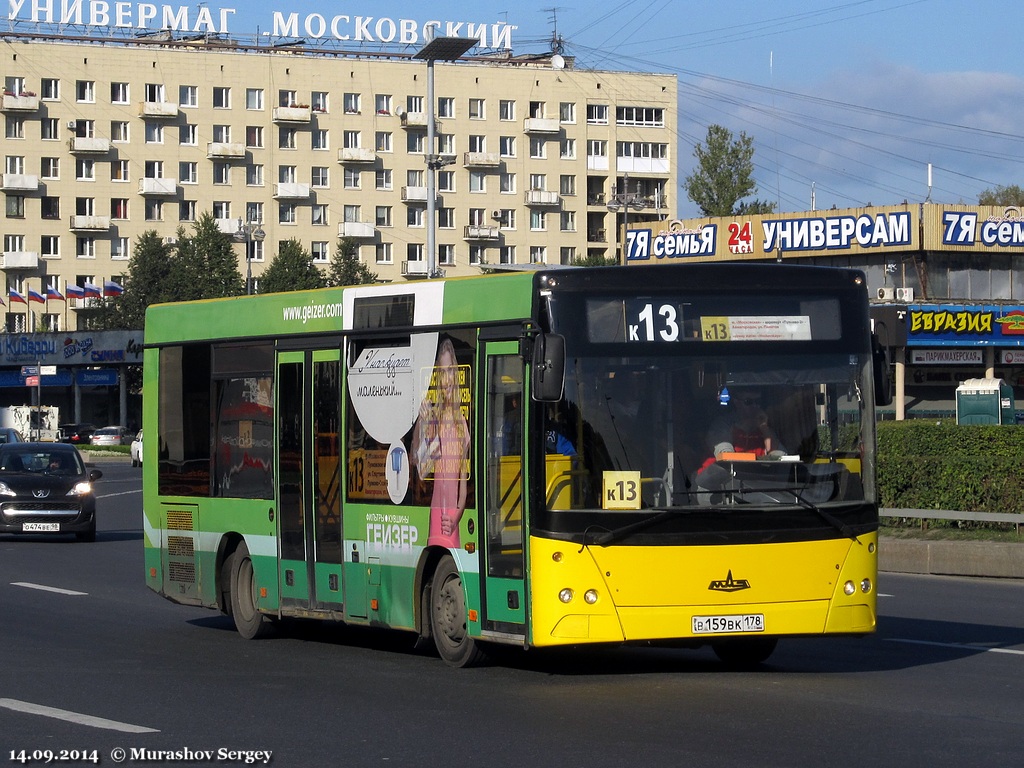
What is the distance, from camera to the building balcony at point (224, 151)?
109750 mm

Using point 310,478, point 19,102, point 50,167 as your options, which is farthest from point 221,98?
point 310,478

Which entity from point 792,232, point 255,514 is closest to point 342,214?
point 792,232

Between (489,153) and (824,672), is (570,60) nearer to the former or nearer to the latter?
(489,153)

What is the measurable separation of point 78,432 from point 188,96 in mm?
30430

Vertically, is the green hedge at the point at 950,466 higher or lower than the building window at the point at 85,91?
lower

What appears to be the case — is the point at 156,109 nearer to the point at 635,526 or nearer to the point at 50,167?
the point at 50,167

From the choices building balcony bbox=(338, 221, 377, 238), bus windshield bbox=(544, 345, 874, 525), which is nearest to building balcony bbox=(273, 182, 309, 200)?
building balcony bbox=(338, 221, 377, 238)

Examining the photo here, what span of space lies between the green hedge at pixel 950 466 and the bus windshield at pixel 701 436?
43.1 feet

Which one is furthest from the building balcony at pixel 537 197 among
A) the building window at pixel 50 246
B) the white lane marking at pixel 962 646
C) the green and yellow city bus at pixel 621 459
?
the green and yellow city bus at pixel 621 459

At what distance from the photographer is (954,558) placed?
21.9 metres

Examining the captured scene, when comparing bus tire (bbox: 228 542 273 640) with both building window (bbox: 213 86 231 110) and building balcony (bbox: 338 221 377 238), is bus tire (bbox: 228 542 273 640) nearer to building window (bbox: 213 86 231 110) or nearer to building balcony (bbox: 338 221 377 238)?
building window (bbox: 213 86 231 110)

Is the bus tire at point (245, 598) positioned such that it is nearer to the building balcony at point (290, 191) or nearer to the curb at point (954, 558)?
the curb at point (954, 558)

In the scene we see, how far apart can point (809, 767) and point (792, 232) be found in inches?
2410

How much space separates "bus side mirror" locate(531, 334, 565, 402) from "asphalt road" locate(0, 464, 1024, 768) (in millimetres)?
1838
